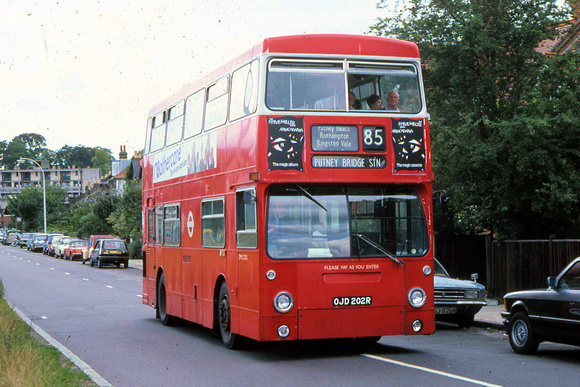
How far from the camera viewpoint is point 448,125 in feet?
77.4

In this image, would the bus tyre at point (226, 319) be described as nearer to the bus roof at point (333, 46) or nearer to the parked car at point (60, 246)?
the bus roof at point (333, 46)

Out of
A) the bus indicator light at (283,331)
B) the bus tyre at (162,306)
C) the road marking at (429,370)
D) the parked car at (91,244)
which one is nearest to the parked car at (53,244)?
the parked car at (91,244)

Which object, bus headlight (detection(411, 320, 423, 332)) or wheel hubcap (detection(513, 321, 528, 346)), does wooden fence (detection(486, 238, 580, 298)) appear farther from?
bus headlight (detection(411, 320, 423, 332))

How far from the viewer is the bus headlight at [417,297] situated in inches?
456

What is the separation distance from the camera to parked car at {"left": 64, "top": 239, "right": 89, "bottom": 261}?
2242 inches

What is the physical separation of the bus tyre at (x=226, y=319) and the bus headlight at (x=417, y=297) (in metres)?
2.73

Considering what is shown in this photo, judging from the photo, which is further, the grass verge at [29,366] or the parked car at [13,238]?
the parked car at [13,238]

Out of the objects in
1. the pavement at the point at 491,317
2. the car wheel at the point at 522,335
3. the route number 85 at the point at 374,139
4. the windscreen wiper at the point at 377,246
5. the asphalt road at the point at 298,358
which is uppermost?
the route number 85 at the point at 374,139

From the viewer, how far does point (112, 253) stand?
47.2 m

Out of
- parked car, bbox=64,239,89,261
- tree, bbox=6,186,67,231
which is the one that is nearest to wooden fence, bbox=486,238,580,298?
parked car, bbox=64,239,89,261

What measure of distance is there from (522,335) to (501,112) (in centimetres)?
1199

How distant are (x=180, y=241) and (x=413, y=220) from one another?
5621 mm

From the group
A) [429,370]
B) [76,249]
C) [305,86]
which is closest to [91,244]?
[76,249]

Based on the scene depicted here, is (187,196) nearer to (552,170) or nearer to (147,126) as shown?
(147,126)
